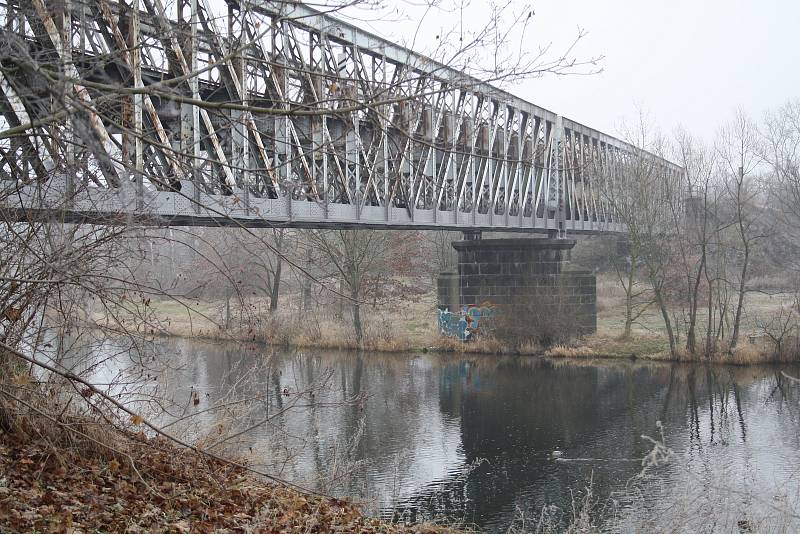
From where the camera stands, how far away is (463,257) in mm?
34156

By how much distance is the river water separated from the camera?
11.5 metres

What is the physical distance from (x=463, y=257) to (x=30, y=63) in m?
30.6

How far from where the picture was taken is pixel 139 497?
7410 millimetres

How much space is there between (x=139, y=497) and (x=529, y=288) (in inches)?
1019

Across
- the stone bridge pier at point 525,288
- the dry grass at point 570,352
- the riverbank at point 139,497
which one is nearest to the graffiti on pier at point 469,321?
the stone bridge pier at point 525,288

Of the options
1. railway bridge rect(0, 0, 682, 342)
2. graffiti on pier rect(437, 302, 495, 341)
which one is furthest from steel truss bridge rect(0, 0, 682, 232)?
graffiti on pier rect(437, 302, 495, 341)

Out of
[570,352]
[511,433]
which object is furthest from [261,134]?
[570,352]

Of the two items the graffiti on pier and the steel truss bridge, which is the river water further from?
the graffiti on pier

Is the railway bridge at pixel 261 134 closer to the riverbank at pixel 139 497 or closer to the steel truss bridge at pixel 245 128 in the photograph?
the steel truss bridge at pixel 245 128

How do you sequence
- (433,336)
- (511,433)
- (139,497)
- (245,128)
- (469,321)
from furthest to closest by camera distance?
(433,336)
(469,321)
(511,433)
(245,128)
(139,497)

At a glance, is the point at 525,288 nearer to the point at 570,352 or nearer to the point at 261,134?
the point at 570,352

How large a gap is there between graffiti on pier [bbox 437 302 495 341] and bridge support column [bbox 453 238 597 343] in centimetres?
25

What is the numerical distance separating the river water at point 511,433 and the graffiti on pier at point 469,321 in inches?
162

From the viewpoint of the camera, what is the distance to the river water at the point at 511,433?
1155cm
